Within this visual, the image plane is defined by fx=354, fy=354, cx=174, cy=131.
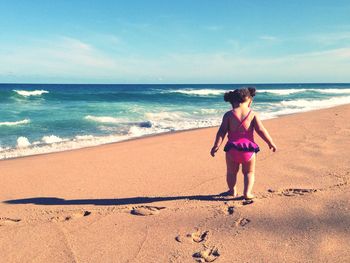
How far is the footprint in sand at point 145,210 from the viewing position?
3.65 meters

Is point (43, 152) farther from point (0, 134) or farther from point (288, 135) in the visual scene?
point (288, 135)

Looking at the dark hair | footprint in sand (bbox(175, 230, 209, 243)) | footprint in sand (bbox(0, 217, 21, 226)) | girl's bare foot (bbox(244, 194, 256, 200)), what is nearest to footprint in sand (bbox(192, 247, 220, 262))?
footprint in sand (bbox(175, 230, 209, 243))

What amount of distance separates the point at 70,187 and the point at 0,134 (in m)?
7.82

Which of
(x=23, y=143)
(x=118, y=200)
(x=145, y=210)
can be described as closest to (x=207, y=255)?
(x=145, y=210)

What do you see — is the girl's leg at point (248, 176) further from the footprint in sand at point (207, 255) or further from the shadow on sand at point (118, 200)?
the footprint in sand at point (207, 255)

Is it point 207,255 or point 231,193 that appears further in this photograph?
point 231,193

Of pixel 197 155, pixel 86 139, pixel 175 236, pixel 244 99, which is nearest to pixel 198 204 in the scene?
pixel 175 236

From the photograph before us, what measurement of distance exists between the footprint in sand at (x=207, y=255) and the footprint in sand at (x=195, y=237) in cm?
18

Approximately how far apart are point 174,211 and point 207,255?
1.00 m

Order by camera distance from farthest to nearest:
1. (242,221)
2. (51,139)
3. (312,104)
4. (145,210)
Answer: (312,104) < (51,139) < (145,210) < (242,221)

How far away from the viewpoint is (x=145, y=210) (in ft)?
12.3

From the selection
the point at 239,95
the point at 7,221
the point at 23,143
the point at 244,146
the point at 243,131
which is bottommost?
the point at 23,143

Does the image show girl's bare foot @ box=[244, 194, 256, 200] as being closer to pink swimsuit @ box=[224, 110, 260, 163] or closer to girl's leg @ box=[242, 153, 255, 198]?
girl's leg @ box=[242, 153, 255, 198]

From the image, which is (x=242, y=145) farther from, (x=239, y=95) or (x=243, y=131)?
(x=239, y=95)
